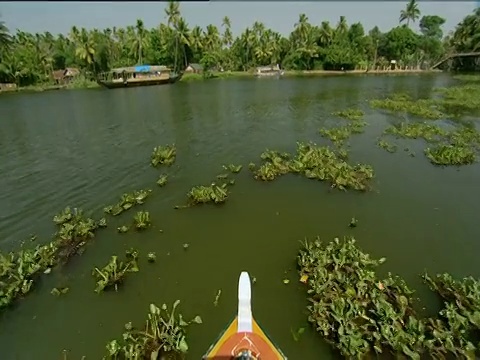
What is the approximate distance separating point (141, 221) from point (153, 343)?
5.71 metres

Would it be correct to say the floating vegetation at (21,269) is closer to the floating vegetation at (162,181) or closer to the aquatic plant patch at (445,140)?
the floating vegetation at (162,181)

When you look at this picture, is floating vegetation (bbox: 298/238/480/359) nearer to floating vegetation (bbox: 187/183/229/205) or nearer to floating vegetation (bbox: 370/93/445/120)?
floating vegetation (bbox: 187/183/229/205)

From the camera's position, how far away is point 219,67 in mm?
95875

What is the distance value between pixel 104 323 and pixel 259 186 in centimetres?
929

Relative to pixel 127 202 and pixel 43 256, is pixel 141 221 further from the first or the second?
pixel 43 256

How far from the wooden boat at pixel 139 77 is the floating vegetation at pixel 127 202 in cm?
5431

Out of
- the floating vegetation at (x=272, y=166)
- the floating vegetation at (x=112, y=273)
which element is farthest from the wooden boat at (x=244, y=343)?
the floating vegetation at (x=272, y=166)

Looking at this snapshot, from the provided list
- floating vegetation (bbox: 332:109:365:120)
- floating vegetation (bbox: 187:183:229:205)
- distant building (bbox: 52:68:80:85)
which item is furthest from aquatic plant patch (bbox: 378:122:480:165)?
distant building (bbox: 52:68:80:85)

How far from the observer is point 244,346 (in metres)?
5.82

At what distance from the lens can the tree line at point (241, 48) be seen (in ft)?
246

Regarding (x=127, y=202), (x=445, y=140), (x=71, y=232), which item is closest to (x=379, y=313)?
(x=71, y=232)

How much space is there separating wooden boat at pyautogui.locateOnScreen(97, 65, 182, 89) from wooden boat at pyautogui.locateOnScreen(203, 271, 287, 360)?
209ft

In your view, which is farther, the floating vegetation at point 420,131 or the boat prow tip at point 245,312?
the floating vegetation at point 420,131

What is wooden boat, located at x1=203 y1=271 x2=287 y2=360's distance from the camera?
5.76 meters
